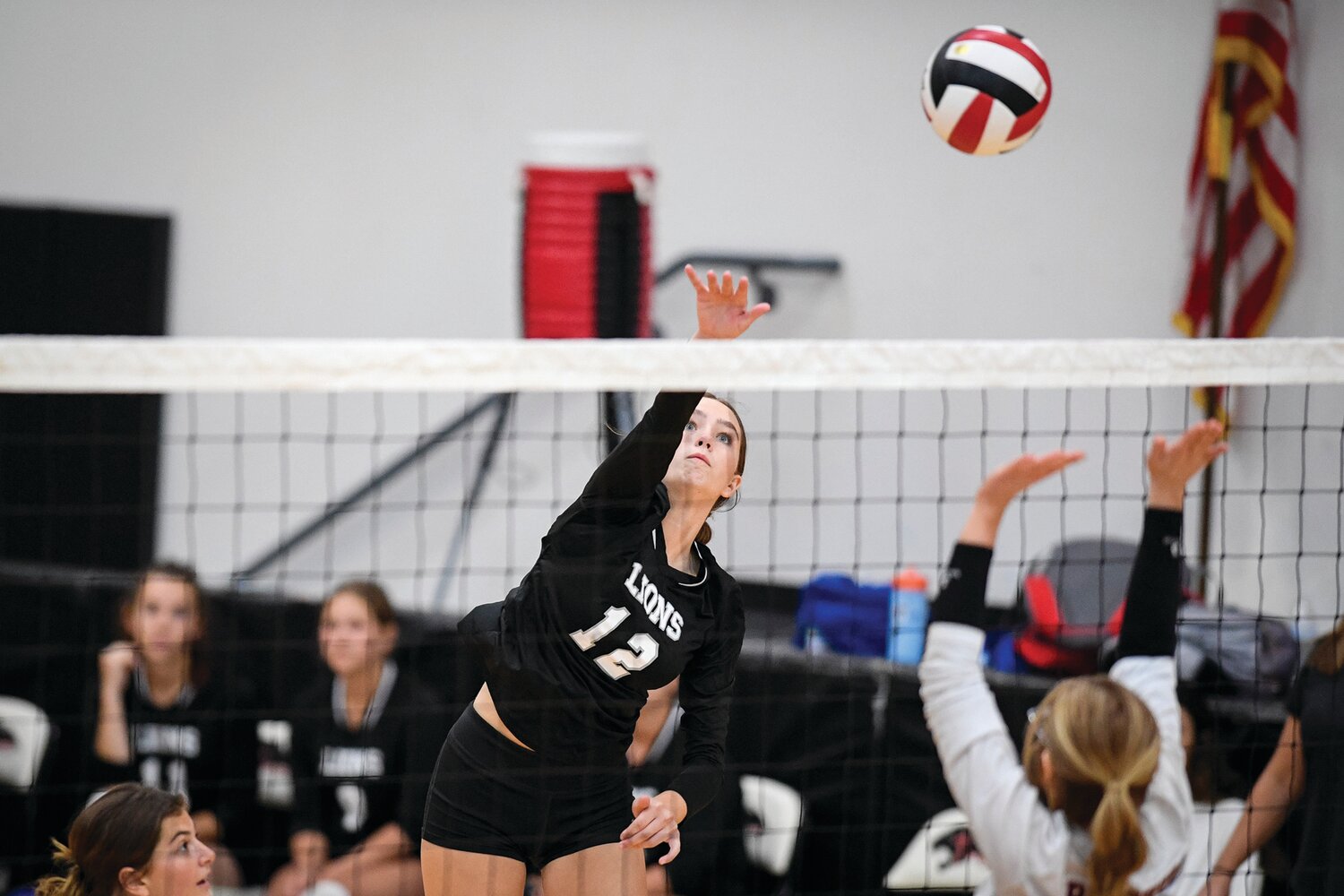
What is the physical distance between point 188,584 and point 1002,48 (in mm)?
2562

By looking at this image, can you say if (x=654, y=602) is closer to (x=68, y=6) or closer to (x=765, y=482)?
(x=765, y=482)

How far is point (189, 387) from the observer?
2523 mm

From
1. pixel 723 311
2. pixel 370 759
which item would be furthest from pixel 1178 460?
pixel 370 759

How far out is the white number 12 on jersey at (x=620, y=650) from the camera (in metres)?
2.57

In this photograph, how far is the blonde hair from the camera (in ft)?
7.98

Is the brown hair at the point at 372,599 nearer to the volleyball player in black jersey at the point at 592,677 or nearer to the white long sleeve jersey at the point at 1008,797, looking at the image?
the volleyball player in black jersey at the point at 592,677

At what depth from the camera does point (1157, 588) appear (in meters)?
2.67

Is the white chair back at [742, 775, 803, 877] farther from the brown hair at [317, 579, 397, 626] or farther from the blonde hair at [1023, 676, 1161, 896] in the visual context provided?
the blonde hair at [1023, 676, 1161, 896]

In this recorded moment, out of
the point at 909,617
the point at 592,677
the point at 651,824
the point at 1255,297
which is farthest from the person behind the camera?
the point at 1255,297

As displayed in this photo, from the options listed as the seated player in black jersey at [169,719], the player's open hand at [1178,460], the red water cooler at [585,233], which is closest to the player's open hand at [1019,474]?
the player's open hand at [1178,460]

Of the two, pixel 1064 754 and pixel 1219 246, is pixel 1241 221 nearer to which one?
pixel 1219 246

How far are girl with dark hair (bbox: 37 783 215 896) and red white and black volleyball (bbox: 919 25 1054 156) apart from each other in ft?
7.38

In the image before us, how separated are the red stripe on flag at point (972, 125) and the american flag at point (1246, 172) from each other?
1.95 meters

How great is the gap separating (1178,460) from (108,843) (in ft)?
Answer: 6.80
